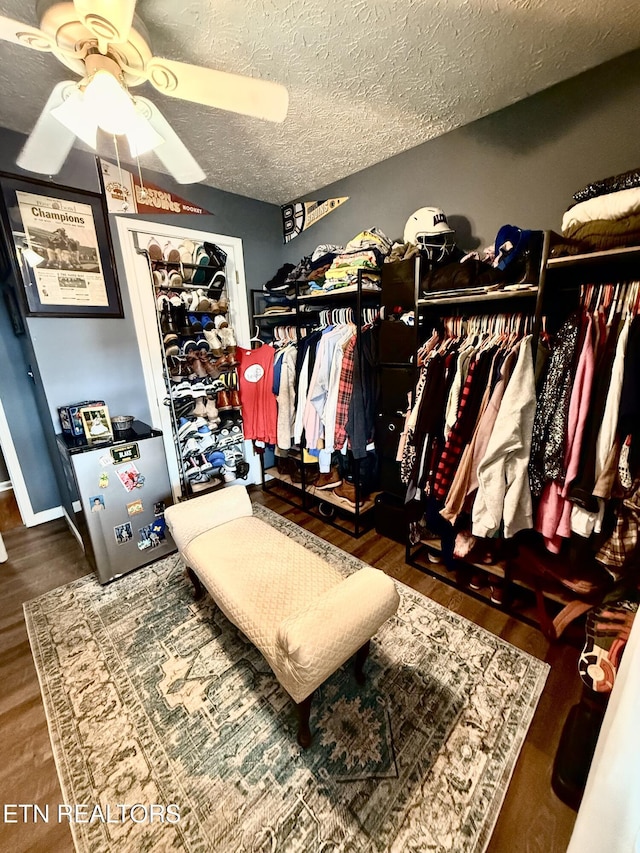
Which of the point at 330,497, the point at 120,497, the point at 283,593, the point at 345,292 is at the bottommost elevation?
the point at 330,497

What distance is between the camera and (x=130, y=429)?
2.13m

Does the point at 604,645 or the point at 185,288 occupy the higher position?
the point at 185,288

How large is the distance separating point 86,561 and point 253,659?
Result: 1432 mm

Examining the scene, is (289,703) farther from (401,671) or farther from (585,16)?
(585,16)

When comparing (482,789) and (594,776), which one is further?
(482,789)

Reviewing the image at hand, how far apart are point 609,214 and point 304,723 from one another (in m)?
2.08

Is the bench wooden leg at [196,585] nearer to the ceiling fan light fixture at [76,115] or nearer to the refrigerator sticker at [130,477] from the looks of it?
the refrigerator sticker at [130,477]

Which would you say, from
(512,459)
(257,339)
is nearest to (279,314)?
(257,339)

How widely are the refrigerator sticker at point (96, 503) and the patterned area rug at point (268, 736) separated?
0.55m

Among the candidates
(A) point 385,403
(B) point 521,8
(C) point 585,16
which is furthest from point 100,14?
(A) point 385,403

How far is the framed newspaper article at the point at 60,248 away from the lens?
1813 mm

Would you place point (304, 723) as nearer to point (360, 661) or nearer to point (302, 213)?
point (360, 661)

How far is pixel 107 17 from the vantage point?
2.85 ft

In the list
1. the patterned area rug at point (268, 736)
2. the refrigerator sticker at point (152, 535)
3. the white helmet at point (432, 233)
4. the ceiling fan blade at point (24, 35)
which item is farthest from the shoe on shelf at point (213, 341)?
the patterned area rug at point (268, 736)
